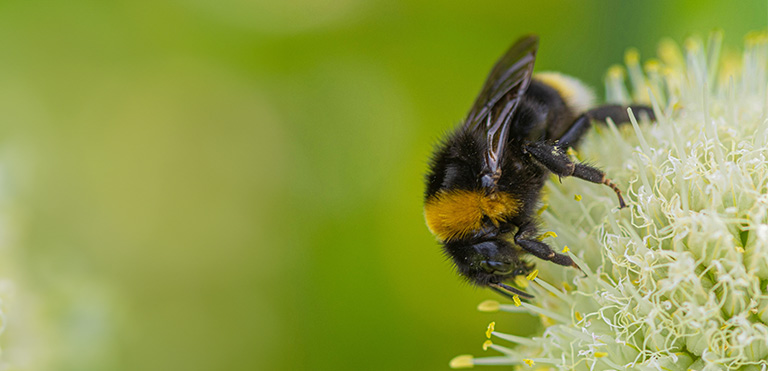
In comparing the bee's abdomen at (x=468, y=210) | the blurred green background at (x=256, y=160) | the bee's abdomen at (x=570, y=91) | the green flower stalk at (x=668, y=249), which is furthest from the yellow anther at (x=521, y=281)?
the blurred green background at (x=256, y=160)

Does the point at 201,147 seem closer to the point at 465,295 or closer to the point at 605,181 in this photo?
the point at 465,295

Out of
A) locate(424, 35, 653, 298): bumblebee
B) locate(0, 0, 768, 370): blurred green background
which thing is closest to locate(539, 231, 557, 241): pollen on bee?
locate(424, 35, 653, 298): bumblebee

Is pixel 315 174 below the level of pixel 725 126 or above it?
above

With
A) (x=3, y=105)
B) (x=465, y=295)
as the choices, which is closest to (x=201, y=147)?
(x=3, y=105)

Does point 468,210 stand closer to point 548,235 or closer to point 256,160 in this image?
point 548,235

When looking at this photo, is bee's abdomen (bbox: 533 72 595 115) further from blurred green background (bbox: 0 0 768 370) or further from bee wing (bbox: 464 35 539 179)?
blurred green background (bbox: 0 0 768 370)
